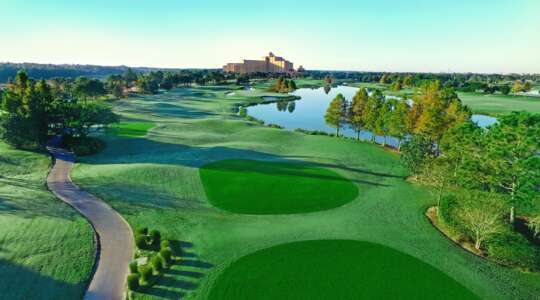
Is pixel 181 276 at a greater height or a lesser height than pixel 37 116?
lesser

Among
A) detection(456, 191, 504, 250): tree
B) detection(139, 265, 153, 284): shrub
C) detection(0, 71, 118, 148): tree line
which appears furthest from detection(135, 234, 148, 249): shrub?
detection(0, 71, 118, 148): tree line

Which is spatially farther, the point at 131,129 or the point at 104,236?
the point at 131,129

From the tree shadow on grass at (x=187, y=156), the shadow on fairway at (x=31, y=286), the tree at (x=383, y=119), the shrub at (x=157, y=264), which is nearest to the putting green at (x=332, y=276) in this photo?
the shrub at (x=157, y=264)

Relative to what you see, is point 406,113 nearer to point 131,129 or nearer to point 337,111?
point 337,111

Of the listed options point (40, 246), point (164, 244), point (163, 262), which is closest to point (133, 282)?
point (163, 262)

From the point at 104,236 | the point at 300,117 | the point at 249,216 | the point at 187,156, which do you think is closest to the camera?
the point at 104,236

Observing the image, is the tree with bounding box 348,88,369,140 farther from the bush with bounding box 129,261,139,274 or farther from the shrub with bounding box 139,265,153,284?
the bush with bounding box 129,261,139,274
